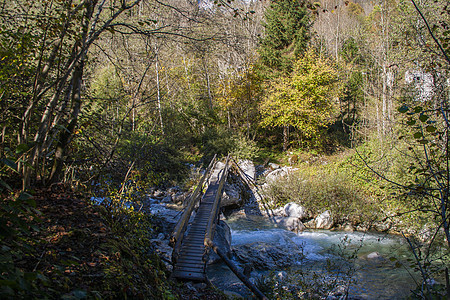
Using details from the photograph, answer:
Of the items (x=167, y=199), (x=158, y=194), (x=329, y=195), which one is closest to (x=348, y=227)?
(x=329, y=195)

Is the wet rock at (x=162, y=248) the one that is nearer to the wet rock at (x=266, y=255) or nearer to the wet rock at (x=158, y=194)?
the wet rock at (x=266, y=255)

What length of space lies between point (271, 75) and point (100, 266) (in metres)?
18.8

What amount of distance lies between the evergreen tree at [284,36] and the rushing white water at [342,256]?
13.0 m

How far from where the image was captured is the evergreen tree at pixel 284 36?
19.3 metres

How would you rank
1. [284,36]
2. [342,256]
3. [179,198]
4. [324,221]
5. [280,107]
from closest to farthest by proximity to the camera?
[342,256], [324,221], [179,198], [280,107], [284,36]

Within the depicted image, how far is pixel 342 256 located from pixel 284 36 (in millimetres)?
→ 18001

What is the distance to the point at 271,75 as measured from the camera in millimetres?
19859

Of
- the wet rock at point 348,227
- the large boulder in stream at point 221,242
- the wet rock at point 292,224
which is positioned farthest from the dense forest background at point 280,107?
the large boulder in stream at point 221,242

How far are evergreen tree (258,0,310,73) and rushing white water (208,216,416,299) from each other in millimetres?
13047

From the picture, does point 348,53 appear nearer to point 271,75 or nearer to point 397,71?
point 271,75

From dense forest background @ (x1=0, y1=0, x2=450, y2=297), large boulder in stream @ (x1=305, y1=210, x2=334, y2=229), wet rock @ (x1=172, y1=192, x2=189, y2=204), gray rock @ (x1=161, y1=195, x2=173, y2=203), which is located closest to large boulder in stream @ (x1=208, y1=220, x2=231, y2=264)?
dense forest background @ (x1=0, y1=0, x2=450, y2=297)

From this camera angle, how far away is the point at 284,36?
19672 mm

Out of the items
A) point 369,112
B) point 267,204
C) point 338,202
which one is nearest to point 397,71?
point 369,112

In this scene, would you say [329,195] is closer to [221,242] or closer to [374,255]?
[374,255]
